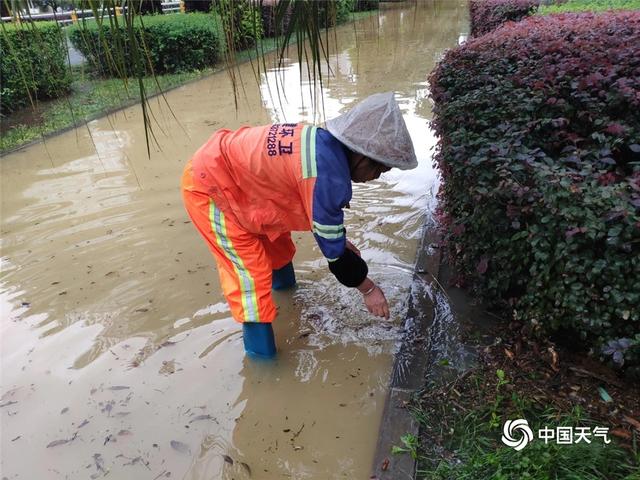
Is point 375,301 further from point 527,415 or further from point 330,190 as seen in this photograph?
point 527,415

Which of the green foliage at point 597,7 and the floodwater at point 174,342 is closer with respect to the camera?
the floodwater at point 174,342

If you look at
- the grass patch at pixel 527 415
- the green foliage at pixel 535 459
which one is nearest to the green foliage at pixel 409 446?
the grass patch at pixel 527 415

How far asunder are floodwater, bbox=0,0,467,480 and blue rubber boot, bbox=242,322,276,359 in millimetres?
70

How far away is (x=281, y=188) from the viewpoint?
266cm

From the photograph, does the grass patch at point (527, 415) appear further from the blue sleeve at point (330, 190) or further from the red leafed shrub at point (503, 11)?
the red leafed shrub at point (503, 11)

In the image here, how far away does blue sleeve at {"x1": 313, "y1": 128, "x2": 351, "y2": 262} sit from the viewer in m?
2.39

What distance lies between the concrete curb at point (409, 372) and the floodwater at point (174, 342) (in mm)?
99

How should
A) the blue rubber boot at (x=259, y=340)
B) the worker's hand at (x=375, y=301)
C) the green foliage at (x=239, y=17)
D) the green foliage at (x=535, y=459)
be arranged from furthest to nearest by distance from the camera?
the blue rubber boot at (x=259, y=340)
the worker's hand at (x=375, y=301)
the green foliage at (x=535, y=459)
the green foliage at (x=239, y=17)

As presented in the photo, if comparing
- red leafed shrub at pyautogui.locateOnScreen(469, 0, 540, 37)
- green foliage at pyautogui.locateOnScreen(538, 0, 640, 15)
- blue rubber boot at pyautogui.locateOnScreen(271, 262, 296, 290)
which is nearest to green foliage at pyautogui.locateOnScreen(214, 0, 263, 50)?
blue rubber boot at pyautogui.locateOnScreen(271, 262, 296, 290)

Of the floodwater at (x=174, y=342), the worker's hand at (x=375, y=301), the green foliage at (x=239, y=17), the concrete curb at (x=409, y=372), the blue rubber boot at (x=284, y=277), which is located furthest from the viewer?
the blue rubber boot at (x=284, y=277)

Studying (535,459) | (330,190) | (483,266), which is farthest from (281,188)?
(535,459)

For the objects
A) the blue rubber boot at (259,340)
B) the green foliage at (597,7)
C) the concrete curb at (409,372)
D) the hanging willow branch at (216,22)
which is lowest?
the concrete curb at (409,372)

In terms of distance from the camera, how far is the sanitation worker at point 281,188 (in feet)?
7.74

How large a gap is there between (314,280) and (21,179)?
4.39 m
